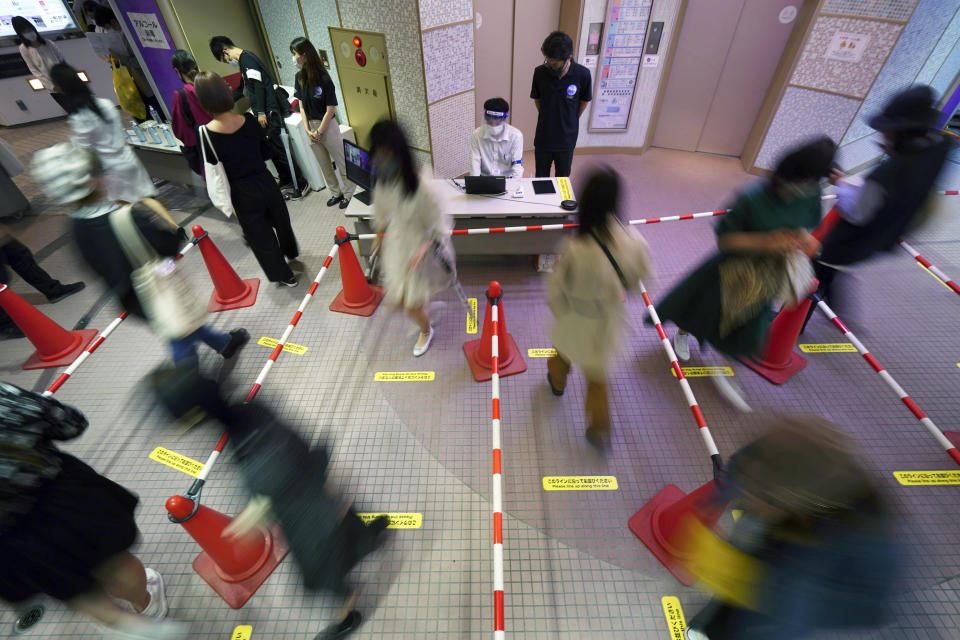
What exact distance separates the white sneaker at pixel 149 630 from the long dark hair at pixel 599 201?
9.60 ft

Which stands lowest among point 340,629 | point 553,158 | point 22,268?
point 340,629

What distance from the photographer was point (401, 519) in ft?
8.57

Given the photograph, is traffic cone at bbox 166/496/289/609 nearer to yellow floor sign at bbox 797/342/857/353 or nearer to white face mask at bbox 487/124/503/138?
white face mask at bbox 487/124/503/138

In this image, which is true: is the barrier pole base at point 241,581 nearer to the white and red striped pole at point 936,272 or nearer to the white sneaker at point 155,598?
the white sneaker at point 155,598

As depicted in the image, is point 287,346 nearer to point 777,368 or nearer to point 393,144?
point 393,144

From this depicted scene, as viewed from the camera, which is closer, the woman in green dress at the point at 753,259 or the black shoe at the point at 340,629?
the black shoe at the point at 340,629

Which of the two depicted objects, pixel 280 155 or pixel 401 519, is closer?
pixel 401 519

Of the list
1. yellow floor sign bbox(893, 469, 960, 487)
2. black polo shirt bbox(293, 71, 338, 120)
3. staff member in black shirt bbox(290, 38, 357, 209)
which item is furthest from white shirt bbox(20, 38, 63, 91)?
yellow floor sign bbox(893, 469, 960, 487)

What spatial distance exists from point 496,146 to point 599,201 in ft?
8.04

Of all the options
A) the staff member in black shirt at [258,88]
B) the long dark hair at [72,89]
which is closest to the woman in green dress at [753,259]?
the staff member in black shirt at [258,88]

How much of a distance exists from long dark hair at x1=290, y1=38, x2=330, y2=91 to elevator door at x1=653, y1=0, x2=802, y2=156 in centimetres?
474

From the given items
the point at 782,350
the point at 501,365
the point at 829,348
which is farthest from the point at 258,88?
the point at 829,348

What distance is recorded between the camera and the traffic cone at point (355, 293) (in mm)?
3877

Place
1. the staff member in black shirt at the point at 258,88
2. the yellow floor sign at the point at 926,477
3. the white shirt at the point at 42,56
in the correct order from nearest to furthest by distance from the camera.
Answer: the yellow floor sign at the point at 926,477, the staff member in black shirt at the point at 258,88, the white shirt at the point at 42,56
